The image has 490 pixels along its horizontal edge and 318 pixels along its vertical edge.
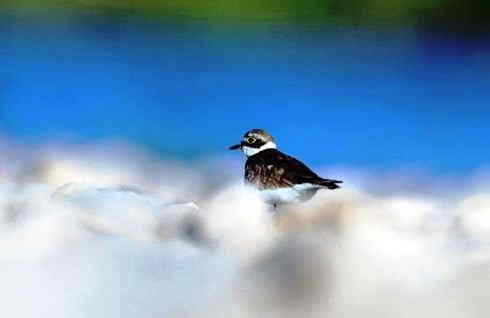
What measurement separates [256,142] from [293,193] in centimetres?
13

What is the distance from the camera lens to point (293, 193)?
4.24 ft

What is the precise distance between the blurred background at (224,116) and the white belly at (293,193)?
0.06 feet

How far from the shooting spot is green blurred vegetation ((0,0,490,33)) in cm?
133

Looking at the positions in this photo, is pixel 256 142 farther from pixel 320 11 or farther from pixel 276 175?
pixel 320 11

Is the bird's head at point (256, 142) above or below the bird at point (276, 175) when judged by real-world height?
above

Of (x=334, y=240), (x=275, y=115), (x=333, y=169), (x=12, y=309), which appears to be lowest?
(x=12, y=309)

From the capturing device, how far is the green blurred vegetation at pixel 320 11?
1.33 meters

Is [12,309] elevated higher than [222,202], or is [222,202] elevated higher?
[222,202]

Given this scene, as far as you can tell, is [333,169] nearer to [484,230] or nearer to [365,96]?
[365,96]

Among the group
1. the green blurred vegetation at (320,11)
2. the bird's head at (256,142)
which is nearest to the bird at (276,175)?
the bird's head at (256,142)

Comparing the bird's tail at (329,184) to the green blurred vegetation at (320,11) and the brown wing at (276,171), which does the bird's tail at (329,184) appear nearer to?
the brown wing at (276,171)

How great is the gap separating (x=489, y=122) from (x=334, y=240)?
412mm

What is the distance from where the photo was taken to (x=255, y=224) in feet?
4.28

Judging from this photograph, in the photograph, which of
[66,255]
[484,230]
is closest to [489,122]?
[484,230]
